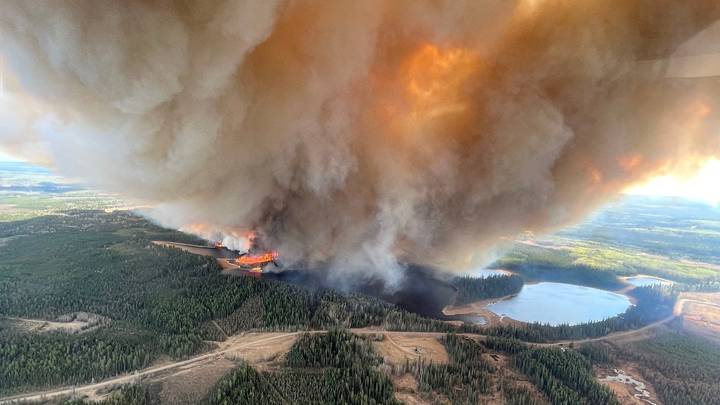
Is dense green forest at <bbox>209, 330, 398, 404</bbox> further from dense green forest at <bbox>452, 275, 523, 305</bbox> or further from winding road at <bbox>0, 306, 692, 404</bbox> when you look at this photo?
dense green forest at <bbox>452, 275, 523, 305</bbox>

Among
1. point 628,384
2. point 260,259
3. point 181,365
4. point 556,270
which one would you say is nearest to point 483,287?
point 556,270

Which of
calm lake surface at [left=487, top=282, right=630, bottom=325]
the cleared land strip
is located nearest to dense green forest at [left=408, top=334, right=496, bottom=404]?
the cleared land strip

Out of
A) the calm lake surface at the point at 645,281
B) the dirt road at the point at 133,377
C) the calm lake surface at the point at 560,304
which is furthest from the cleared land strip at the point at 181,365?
the calm lake surface at the point at 645,281

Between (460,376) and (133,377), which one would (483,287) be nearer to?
(460,376)

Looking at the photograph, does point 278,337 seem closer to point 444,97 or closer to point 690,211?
point 444,97

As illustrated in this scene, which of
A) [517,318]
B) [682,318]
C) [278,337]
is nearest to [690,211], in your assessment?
[682,318]

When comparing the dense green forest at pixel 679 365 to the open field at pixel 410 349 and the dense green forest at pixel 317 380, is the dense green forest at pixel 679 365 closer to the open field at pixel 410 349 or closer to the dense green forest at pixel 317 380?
the open field at pixel 410 349
